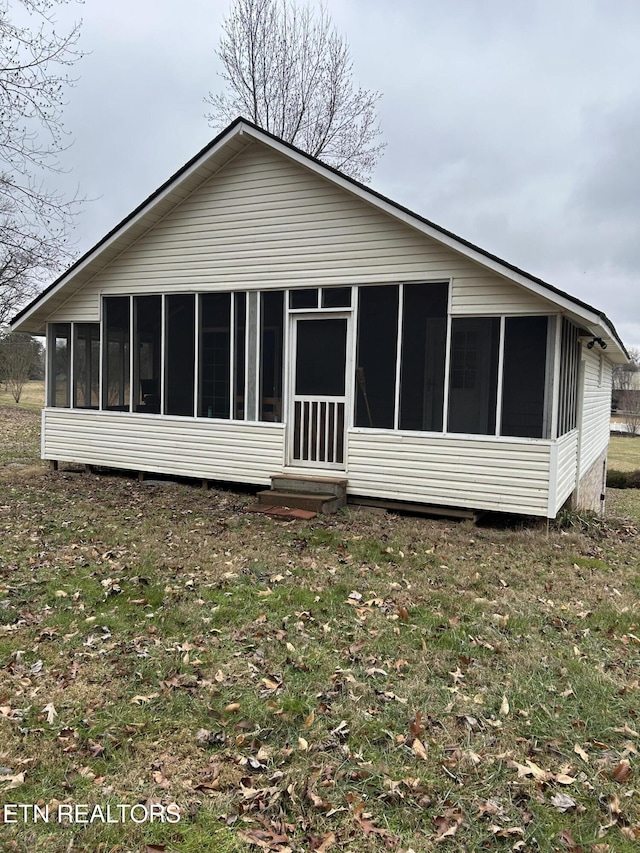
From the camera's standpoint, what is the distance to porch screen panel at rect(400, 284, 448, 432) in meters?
8.30

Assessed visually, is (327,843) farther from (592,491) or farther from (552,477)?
(592,491)

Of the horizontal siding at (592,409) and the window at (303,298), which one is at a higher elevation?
the window at (303,298)

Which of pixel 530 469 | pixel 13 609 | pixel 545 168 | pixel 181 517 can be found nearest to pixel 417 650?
pixel 13 609

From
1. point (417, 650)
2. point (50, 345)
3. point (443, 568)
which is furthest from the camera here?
point (50, 345)

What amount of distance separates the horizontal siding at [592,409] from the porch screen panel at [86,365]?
30.5 feet

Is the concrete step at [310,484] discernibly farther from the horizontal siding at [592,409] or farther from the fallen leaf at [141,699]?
the fallen leaf at [141,699]

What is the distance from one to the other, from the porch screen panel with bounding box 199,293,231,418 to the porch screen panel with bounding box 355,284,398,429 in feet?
7.96

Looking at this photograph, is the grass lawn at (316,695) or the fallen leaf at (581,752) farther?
the fallen leaf at (581,752)

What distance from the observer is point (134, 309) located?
10766 millimetres

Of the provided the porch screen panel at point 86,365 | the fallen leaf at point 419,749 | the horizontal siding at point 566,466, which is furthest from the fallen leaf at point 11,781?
the porch screen panel at point 86,365

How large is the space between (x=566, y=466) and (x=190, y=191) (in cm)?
764

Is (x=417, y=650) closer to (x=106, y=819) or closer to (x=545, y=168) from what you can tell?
(x=106, y=819)

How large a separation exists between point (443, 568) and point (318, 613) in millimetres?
1886

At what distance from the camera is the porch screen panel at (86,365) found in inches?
451
